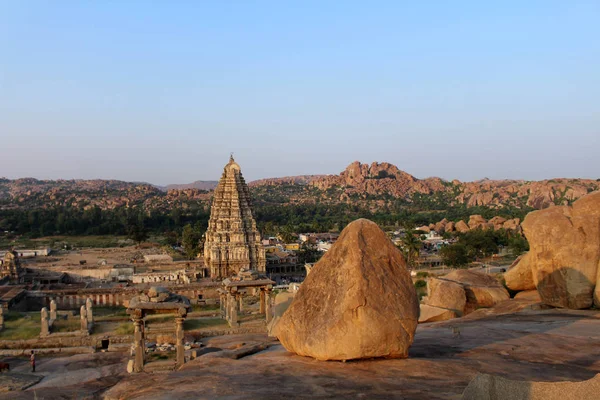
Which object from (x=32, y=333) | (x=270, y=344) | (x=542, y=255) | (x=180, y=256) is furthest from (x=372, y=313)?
(x=180, y=256)

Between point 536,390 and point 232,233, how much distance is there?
37.8 metres

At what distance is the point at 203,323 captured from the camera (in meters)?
23.7

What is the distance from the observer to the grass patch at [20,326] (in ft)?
71.2

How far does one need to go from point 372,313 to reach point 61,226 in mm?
81379

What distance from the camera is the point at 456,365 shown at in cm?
798

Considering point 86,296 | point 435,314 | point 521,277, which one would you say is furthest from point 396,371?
point 86,296

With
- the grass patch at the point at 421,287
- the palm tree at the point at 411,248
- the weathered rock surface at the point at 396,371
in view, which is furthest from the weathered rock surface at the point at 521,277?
the palm tree at the point at 411,248

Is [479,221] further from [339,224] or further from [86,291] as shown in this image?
[86,291]

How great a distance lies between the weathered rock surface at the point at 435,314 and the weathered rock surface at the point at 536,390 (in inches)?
478

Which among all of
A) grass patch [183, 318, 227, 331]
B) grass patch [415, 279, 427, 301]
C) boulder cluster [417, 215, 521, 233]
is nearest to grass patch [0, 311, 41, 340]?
grass patch [183, 318, 227, 331]

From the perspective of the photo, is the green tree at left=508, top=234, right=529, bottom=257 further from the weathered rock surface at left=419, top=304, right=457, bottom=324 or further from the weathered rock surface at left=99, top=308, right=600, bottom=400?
the weathered rock surface at left=99, top=308, right=600, bottom=400

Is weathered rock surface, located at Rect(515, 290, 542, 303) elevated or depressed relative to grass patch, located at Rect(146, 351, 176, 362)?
elevated

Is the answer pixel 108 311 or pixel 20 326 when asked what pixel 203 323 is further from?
pixel 108 311

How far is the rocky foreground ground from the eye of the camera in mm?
6820
